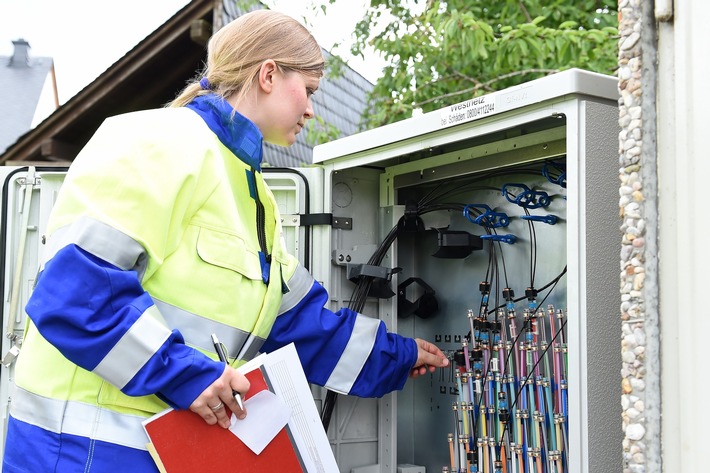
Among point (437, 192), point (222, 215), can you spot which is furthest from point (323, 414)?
point (222, 215)

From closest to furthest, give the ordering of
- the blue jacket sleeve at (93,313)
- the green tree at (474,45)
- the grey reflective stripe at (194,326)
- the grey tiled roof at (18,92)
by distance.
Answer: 1. the blue jacket sleeve at (93,313)
2. the grey reflective stripe at (194,326)
3. the green tree at (474,45)
4. the grey tiled roof at (18,92)

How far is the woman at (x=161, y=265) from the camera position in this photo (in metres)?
1.71

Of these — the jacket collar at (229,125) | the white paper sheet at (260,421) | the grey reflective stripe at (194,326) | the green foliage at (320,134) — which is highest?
the green foliage at (320,134)

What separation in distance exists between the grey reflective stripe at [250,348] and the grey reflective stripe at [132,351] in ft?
1.16

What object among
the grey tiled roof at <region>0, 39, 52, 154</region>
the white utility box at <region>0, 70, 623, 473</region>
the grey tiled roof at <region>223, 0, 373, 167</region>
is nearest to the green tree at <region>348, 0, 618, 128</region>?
the grey tiled roof at <region>223, 0, 373, 167</region>

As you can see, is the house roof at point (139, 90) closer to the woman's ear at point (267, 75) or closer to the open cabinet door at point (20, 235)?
the open cabinet door at point (20, 235)

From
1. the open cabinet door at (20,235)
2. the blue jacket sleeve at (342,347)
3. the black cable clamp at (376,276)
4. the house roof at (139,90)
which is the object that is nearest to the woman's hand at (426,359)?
the blue jacket sleeve at (342,347)

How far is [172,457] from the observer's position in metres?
1.81

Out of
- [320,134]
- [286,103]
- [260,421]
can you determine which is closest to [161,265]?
[260,421]

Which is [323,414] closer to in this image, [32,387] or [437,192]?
[437,192]

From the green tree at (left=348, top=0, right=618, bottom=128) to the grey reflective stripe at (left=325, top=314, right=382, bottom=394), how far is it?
2.50 meters

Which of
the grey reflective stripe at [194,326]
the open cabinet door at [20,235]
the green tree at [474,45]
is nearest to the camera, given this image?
the grey reflective stripe at [194,326]

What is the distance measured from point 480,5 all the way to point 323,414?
3.62 meters

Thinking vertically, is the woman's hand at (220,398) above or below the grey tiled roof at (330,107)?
below
